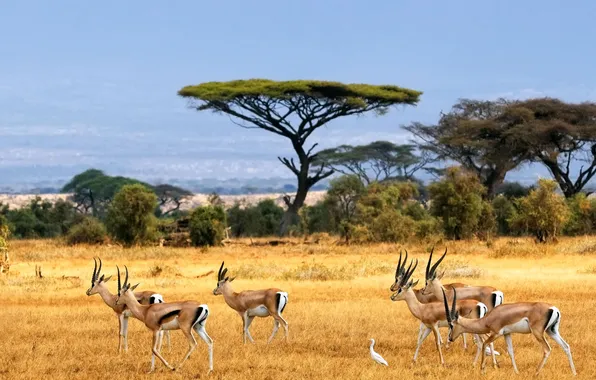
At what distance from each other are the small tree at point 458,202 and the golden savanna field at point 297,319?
5686 mm

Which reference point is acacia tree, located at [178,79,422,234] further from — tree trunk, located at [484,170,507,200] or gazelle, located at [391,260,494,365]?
gazelle, located at [391,260,494,365]

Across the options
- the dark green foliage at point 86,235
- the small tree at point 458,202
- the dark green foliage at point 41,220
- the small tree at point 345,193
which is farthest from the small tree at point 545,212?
the dark green foliage at point 41,220

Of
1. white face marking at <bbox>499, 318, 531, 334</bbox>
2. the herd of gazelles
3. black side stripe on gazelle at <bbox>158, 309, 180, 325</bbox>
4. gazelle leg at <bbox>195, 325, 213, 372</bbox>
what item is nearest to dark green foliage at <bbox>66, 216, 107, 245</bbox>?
the herd of gazelles

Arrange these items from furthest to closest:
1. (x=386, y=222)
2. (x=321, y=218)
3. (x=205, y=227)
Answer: (x=321, y=218) → (x=205, y=227) → (x=386, y=222)

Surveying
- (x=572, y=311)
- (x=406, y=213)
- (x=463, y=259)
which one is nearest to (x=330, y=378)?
(x=572, y=311)

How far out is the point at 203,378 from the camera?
31.6 feet

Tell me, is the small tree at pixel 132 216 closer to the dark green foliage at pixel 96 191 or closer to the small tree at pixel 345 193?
the small tree at pixel 345 193

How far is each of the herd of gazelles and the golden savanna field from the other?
12.0 inches

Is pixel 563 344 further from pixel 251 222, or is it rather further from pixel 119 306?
pixel 251 222

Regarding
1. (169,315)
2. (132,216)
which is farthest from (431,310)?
(132,216)

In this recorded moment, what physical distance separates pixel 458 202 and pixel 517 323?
22934mm

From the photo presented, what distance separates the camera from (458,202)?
32.4 metres

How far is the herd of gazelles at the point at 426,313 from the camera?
9727 mm

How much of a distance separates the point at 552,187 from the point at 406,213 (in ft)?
23.9
